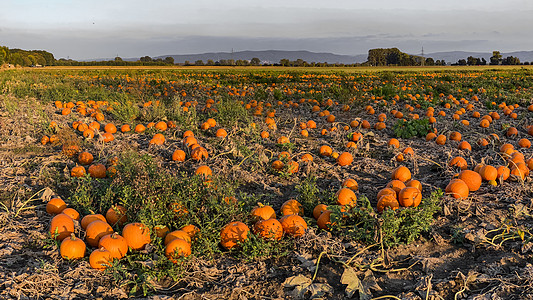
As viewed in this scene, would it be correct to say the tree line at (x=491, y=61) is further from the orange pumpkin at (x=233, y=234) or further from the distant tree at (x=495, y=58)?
the orange pumpkin at (x=233, y=234)

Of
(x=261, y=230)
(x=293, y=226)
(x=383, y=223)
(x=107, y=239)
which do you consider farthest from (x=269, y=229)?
(x=107, y=239)

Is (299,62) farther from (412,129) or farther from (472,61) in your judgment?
(412,129)

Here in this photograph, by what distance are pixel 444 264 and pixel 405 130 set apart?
5660 mm

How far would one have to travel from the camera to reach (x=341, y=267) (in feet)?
11.5

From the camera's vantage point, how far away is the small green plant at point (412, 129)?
8734 millimetres

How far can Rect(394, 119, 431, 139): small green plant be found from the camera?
8.73 meters

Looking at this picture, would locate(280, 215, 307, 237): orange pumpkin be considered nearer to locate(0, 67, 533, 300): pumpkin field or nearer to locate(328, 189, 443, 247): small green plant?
locate(0, 67, 533, 300): pumpkin field

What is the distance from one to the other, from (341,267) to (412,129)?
6197mm

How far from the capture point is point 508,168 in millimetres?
5418

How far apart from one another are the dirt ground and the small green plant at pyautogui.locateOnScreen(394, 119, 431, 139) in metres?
3.81

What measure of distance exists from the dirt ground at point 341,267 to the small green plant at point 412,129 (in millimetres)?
3807

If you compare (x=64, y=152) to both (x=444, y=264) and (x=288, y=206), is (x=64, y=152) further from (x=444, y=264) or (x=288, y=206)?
(x=444, y=264)

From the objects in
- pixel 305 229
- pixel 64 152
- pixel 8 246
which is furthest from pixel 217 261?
pixel 64 152

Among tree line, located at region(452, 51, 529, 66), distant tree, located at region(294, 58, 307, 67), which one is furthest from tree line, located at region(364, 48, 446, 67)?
distant tree, located at region(294, 58, 307, 67)
